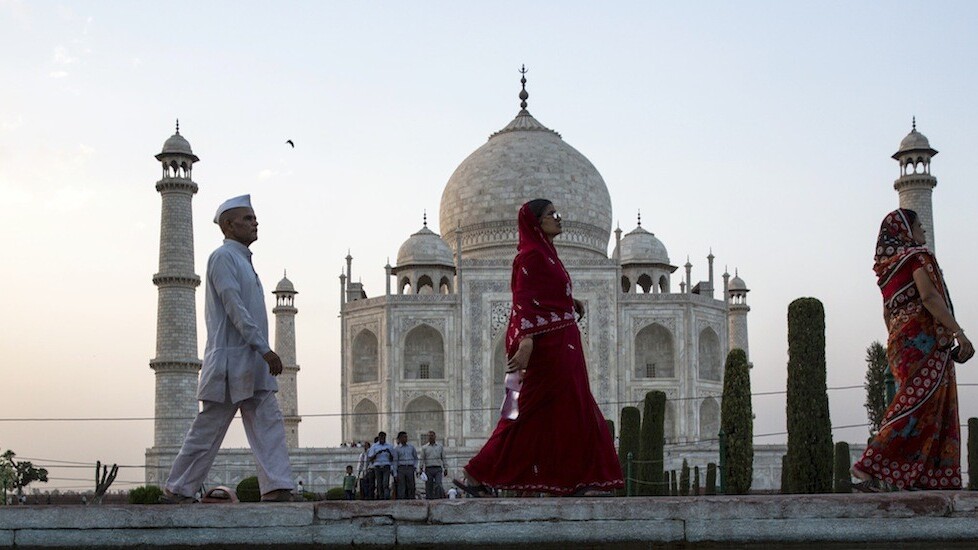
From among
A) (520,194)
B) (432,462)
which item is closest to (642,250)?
(520,194)

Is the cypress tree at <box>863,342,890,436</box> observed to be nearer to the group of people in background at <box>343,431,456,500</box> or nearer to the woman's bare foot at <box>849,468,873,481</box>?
the group of people in background at <box>343,431,456,500</box>

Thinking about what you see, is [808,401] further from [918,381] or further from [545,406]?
[545,406]

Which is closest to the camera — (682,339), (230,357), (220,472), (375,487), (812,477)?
(230,357)

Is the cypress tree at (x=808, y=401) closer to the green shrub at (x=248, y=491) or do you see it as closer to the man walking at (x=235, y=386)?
the man walking at (x=235, y=386)

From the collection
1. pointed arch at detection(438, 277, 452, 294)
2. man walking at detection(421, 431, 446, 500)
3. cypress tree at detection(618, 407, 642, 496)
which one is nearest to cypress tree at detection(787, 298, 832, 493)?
man walking at detection(421, 431, 446, 500)

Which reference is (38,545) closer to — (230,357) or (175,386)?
(230,357)

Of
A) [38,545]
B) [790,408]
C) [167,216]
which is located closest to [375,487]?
[790,408]
